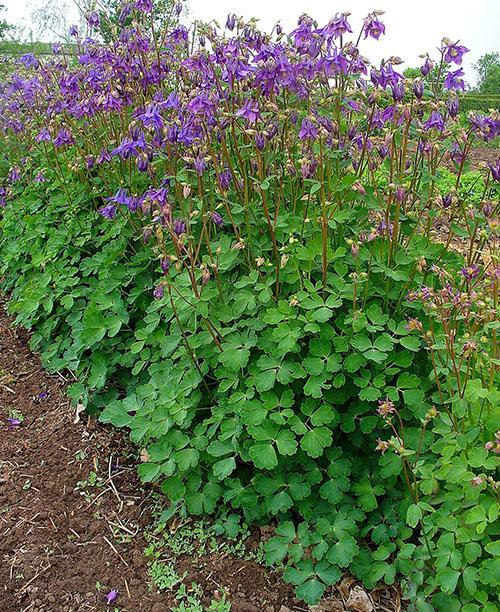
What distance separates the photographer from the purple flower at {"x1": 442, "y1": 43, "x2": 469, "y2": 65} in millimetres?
2322

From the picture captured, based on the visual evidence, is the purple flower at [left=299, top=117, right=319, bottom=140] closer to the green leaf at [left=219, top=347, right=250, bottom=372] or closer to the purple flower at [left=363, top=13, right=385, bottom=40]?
the purple flower at [left=363, top=13, right=385, bottom=40]

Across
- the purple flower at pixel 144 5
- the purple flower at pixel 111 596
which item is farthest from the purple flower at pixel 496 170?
the purple flower at pixel 111 596

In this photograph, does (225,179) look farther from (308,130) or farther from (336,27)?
(336,27)

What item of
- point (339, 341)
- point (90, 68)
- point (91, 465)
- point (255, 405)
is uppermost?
point (90, 68)

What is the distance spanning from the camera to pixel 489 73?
27.0 meters

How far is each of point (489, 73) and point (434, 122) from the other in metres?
28.2

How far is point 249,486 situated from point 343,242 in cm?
110

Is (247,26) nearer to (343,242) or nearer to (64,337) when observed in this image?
(343,242)

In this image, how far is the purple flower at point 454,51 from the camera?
2.32m

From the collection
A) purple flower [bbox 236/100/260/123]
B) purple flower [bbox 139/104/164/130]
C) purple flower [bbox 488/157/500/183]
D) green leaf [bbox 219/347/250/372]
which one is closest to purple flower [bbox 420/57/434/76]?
purple flower [bbox 488/157/500/183]

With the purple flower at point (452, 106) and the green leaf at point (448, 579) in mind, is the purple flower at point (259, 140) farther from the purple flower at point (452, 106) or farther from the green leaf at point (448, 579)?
the green leaf at point (448, 579)

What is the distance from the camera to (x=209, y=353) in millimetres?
2602

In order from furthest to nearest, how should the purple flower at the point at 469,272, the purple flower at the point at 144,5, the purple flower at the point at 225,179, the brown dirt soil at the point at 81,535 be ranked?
the purple flower at the point at 144,5, the purple flower at the point at 225,179, the brown dirt soil at the point at 81,535, the purple flower at the point at 469,272

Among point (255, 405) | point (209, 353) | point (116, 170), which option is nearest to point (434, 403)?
point (255, 405)
